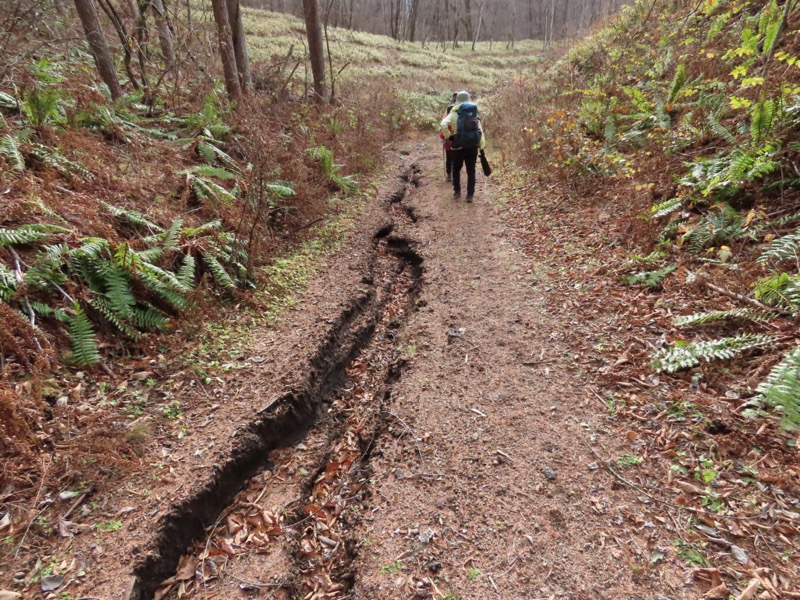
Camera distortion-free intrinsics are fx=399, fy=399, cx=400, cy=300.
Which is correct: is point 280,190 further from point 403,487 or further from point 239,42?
point 403,487

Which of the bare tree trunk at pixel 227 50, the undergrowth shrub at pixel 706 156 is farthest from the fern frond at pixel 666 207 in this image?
the bare tree trunk at pixel 227 50

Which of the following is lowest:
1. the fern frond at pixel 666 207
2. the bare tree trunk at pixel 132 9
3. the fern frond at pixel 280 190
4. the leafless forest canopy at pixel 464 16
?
the fern frond at pixel 280 190

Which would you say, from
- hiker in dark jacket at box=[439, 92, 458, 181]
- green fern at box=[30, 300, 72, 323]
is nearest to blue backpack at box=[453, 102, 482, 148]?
hiker in dark jacket at box=[439, 92, 458, 181]

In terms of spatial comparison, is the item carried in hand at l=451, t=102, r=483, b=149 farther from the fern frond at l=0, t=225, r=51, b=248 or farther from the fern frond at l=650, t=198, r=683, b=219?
the fern frond at l=0, t=225, r=51, b=248

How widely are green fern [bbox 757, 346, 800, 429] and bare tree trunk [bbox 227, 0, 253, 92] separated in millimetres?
11439

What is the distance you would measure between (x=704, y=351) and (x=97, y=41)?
9858 millimetres

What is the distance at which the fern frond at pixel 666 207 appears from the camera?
5.23 m

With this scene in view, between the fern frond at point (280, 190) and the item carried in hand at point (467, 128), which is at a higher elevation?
the item carried in hand at point (467, 128)

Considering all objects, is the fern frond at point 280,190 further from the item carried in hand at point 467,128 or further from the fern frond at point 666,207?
the fern frond at point 666,207

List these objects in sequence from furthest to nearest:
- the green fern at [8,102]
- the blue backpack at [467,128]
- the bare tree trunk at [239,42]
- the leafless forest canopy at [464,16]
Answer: the leafless forest canopy at [464,16] → the bare tree trunk at [239,42] → the blue backpack at [467,128] → the green fern at [8,102]

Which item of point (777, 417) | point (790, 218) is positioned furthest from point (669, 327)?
point (790, 218)

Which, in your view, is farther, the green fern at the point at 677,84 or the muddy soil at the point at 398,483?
the green fern at the point at 677,84

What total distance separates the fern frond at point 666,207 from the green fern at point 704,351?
2.31 meters

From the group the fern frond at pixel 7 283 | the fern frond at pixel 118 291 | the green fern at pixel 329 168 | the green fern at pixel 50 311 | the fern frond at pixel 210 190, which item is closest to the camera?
the fern frond at pixel 7 283
